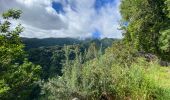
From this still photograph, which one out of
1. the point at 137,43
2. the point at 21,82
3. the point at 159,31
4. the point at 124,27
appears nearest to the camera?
the point at 159,31

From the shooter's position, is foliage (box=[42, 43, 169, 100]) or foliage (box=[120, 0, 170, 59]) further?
foliage (box=[120, 0, 170, 59])

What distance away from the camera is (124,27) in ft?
153

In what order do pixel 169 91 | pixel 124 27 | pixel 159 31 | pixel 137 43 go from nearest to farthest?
pixel 169 91 → pixel 159 31 → pixel 137 43 → pixel 124 27

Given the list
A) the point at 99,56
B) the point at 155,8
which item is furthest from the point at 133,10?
the point at 99,56

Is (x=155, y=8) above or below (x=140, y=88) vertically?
above

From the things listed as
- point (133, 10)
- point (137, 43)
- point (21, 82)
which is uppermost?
point (133, 10)

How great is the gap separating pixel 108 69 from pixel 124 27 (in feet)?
128

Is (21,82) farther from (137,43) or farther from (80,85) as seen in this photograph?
(80,85)

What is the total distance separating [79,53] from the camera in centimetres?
841

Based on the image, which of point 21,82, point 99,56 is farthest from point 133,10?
point 99,56

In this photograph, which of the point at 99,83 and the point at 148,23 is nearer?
the point at 99,83

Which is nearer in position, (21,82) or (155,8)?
(155,8)

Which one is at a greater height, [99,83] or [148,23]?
[148,23]

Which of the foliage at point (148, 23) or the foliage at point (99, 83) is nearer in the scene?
the foliage at point (99, 83)
